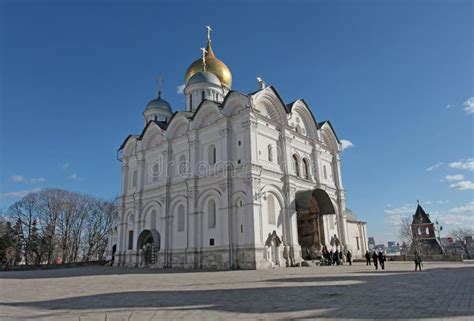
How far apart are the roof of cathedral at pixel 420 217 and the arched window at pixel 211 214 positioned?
4471 cm

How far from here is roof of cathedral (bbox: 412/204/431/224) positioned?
55.4 meters

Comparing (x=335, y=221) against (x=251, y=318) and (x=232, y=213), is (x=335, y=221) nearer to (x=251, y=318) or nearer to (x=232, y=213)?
(x=232, y=213)

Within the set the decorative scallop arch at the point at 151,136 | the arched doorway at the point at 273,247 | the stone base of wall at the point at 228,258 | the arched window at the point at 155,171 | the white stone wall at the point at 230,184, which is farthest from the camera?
the decorative scallop arch at the point at 151,136

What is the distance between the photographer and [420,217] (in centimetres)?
5647

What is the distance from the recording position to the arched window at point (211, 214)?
23375 millimetres

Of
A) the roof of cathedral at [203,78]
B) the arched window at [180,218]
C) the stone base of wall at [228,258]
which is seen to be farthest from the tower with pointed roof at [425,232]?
the arched window at [180,218]

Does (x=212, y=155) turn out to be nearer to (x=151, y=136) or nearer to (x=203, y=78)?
(x=151, y=136)

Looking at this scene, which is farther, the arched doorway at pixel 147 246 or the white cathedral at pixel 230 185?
the arched doorway at pixel 147 246

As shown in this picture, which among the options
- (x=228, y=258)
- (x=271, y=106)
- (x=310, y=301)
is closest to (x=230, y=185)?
(x=228, y=258)

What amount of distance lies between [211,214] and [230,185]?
2.72 m

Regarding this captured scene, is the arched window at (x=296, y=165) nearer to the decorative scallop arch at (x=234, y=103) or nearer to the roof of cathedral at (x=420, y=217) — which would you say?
the decorative scallop arch at (x=234, y=103)

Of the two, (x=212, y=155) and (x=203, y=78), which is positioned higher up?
(x=203, y=78)

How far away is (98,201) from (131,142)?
741 inches

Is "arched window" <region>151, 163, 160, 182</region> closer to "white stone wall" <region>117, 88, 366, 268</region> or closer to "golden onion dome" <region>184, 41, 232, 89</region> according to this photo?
"white stone wall" <region>117, 88, 366, 268</region>
